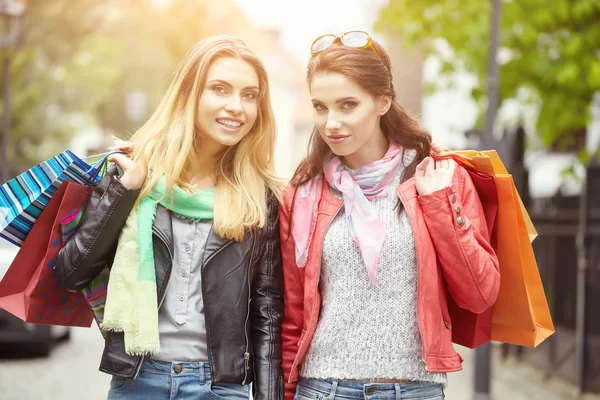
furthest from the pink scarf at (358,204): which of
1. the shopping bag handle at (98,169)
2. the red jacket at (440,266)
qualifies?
the shopping bag handle at (98,169)

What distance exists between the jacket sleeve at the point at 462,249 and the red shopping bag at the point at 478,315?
130 mm

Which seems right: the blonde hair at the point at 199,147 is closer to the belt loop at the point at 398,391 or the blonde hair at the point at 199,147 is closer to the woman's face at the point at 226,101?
the woman's face at the point at 226,101

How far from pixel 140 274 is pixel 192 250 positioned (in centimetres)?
26

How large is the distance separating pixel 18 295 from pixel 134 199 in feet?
Result: 2.18

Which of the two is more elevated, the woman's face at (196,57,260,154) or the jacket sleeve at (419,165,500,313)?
the woman's face at (196,57,260,154)

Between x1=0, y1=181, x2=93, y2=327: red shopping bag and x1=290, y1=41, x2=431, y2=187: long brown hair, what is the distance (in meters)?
0.99

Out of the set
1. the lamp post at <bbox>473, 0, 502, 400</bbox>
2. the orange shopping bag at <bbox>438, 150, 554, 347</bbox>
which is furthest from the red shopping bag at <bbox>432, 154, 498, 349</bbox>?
the lamp post at <bbox>473, 0, 502, 400</bbox>

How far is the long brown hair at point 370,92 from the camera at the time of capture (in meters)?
3.46

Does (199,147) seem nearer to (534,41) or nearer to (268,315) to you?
(268,315)

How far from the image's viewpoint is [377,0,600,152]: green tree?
32.3 feet

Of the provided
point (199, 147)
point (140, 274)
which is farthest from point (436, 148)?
point (140, 274)

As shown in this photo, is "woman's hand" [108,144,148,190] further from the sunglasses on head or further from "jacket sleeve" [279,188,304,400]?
the sunglasses on head

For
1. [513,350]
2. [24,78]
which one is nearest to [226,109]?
[513,350]

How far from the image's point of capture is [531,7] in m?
10.1
